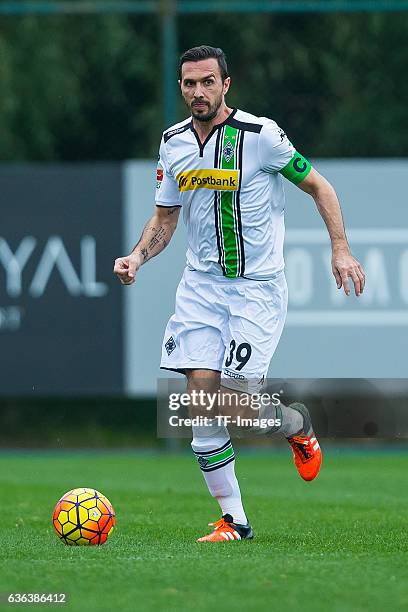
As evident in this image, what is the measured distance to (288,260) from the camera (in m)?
14.3

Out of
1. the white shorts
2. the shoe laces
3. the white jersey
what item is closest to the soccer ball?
the white shorts

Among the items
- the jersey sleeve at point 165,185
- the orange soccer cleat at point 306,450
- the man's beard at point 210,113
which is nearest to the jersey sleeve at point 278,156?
the man's beard at point 210,113

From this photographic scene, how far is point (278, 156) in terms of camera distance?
24.9 ft

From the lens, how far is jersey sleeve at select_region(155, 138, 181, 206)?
7.89m

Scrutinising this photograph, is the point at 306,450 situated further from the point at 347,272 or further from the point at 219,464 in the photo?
the point at 347,272

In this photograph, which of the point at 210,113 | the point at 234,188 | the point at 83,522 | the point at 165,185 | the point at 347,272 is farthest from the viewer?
the point at 165,185

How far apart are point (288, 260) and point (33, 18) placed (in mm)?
5452

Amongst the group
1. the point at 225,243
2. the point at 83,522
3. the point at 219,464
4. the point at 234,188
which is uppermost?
the point at 234,188

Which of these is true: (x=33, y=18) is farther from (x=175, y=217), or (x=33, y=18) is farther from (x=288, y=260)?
(x=175, y=217)

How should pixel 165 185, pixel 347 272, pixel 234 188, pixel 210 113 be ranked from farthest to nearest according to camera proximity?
pixel 165 185
pixel 234 188
pixel 210 113
pixel 347 272

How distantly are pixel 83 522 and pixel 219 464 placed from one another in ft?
2.71

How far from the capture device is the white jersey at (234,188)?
762cm

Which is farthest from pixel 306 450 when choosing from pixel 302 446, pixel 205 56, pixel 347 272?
pixel 205 56

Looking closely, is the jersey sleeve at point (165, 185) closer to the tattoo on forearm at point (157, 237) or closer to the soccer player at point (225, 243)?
the soccer player at point (225, 243)
